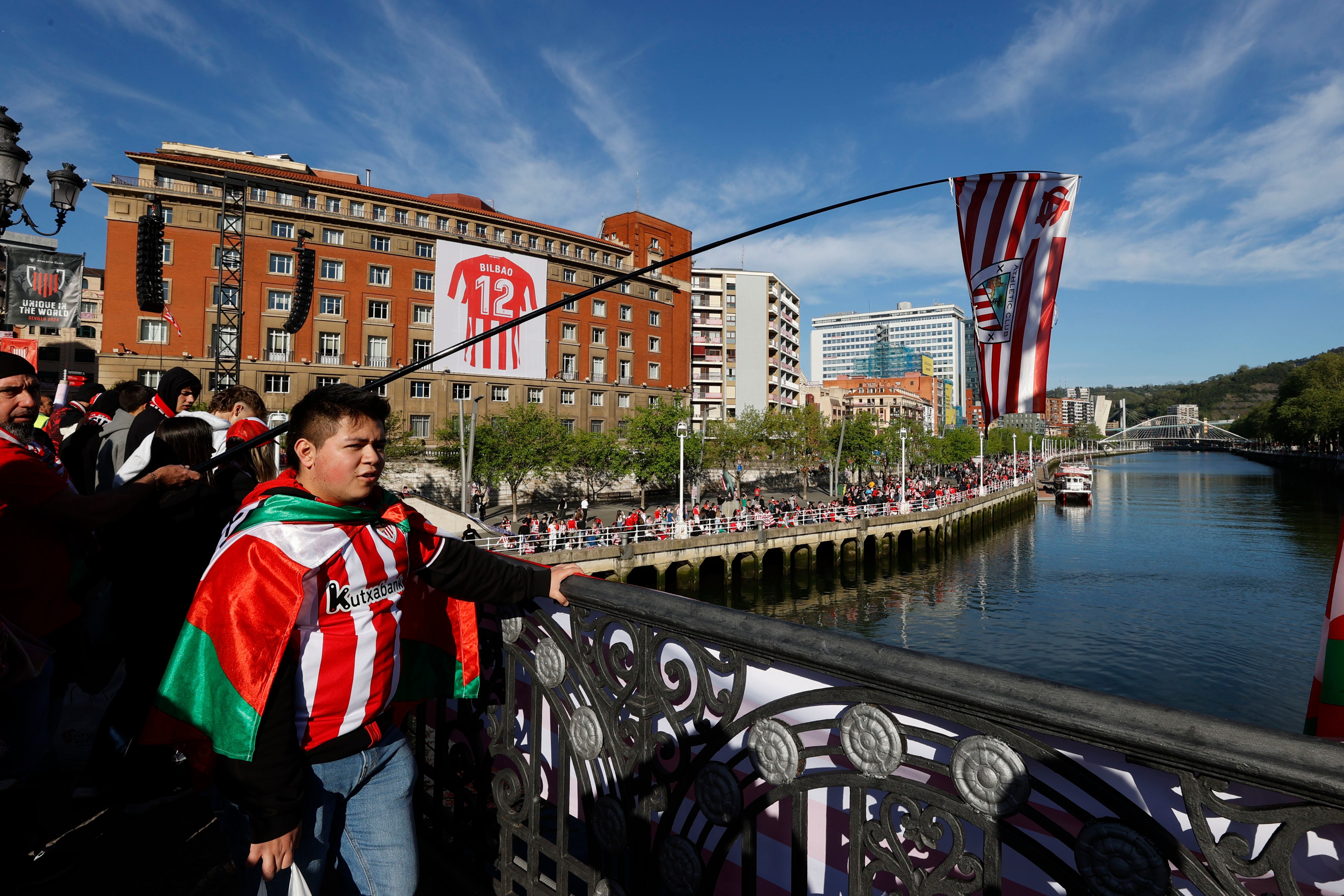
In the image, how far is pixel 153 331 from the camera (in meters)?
39.7

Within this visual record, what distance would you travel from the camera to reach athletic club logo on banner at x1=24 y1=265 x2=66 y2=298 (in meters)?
10.3

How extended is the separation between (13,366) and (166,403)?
1312 mm

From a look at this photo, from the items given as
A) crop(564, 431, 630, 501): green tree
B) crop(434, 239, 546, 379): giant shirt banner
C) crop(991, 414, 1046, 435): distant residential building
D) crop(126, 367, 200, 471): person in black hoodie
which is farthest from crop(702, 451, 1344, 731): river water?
crop(991, 414, 1046, 435): distant residential building

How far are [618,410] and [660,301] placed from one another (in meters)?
11.7

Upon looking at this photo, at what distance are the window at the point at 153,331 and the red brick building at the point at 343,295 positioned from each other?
0.26 feet

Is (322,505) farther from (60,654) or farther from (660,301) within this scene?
(660,301)

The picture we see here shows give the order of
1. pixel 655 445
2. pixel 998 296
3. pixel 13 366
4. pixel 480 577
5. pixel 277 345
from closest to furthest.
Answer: pixel 480 577
pixel 13 366
pixel 998 296
pixel 277 345
pixel 655 445

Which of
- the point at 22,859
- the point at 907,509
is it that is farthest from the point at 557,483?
the point at 22,859

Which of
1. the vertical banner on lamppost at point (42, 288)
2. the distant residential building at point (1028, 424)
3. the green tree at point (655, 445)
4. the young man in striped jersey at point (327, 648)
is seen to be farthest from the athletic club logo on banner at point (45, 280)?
the distant residential building at point (1028, 424)

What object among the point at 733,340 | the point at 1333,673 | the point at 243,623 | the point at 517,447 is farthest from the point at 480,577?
the point at 733,340

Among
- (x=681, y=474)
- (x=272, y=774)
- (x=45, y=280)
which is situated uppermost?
(x=45, y=280)

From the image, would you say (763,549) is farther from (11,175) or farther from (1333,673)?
(1333,673)

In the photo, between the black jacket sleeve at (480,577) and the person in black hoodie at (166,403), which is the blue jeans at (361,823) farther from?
the person in black hoodie at (166,403)

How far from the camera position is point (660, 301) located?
60750 millimetres
